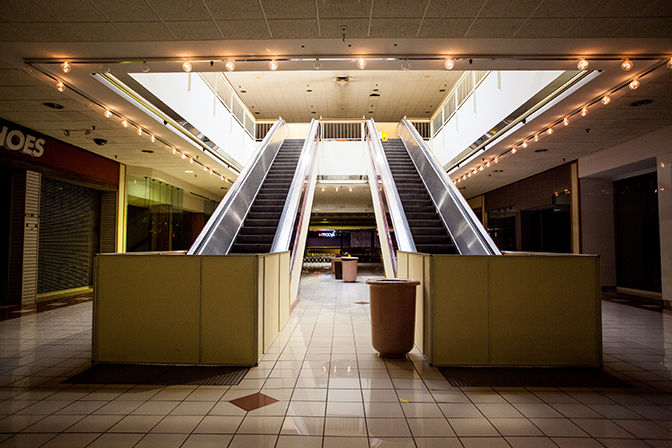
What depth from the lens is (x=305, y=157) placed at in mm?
9859

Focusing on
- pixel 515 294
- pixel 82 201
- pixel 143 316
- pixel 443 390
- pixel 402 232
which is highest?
pixel 82 201

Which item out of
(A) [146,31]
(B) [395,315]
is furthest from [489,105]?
(A) [146,31]

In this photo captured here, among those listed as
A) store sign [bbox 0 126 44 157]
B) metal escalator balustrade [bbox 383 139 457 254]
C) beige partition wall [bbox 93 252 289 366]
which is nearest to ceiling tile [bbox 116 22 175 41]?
beige partition wall [bbox 93 252 289 366]

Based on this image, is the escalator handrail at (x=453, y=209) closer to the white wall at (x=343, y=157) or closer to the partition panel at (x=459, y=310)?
the partition panel at (x=459, y=310)

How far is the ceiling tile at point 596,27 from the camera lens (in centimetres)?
368

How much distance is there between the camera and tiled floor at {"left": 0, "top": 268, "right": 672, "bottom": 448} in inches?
92.3

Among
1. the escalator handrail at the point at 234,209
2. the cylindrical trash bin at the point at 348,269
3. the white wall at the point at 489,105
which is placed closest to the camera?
the escalator handrail at the point at 234,209

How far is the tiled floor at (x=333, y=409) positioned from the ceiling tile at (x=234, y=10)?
344cm

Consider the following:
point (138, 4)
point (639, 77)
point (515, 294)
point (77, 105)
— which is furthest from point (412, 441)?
point (77, 105)

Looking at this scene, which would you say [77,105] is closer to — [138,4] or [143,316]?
[138,4]

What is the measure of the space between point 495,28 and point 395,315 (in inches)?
123

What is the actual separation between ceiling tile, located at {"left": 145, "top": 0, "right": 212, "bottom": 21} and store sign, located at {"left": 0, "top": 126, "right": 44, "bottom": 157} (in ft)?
15.7

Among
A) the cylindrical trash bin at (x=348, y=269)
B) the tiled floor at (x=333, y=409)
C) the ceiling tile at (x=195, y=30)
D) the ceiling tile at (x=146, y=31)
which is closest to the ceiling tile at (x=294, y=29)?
the ceiling tile at (x=195, y=30)

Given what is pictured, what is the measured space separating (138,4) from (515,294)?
178 inches
